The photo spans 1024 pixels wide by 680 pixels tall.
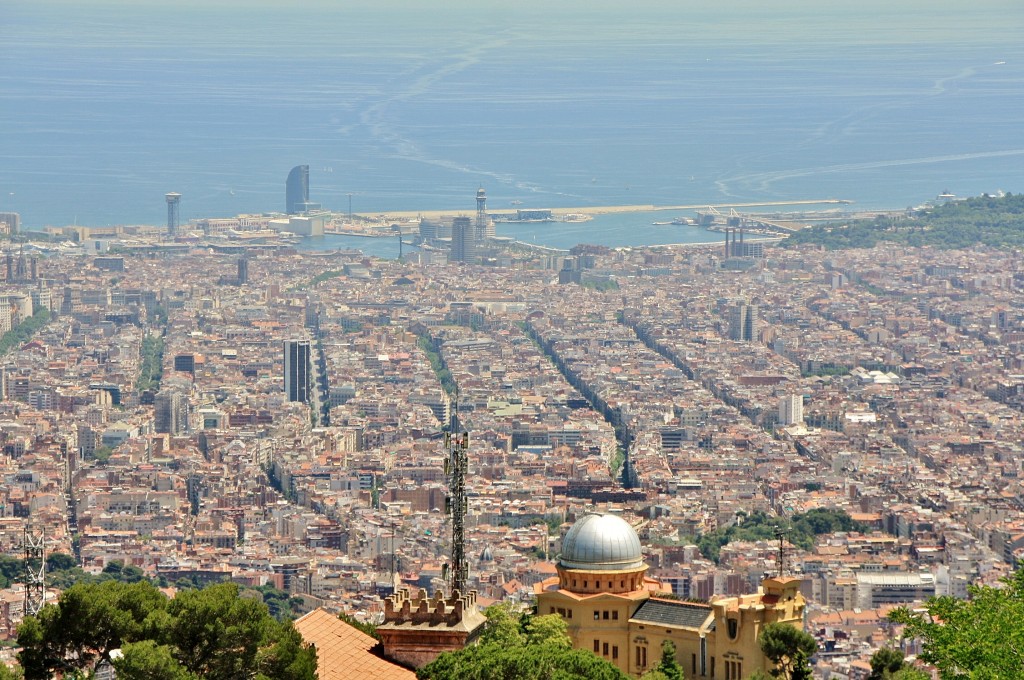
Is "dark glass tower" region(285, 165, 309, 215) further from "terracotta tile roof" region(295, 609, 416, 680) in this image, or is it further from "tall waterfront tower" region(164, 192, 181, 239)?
"terracotta tile roof" region(295, 609, 416, 680)

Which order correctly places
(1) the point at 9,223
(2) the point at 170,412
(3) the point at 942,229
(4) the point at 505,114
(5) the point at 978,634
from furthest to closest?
(4) the point at 505,114
(1) the point at 9,223
(3) the point at 942,229
(2) the point at 170,412
(5) the point at 978,634

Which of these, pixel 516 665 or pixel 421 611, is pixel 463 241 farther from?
pixel 516 665

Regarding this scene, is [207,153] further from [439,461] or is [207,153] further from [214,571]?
[214,571]

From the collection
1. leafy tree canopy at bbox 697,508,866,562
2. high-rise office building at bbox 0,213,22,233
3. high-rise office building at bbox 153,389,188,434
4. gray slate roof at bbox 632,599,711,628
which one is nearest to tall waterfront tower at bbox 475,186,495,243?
high-rise office building at bbox 0,213,22,233

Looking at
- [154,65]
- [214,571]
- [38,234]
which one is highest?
[154,65]

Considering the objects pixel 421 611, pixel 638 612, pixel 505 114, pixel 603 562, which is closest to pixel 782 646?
pixel 638 612

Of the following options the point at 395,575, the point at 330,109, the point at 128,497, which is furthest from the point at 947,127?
the point at 395,575

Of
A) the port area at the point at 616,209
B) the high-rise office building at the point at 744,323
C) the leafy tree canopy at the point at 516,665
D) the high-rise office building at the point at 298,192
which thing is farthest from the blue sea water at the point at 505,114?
the leafy tree canopy at the point at 516,665
